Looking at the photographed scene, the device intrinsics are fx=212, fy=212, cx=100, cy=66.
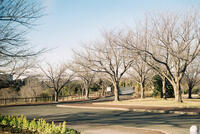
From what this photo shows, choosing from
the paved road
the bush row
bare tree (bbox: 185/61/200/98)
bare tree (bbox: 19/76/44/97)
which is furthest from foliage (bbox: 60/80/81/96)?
the bush row

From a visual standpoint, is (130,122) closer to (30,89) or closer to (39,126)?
(39,126)

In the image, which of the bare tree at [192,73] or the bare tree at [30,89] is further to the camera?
the bare tree at [30,89]

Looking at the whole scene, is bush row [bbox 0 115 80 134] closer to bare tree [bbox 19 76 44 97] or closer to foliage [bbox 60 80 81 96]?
bare tree [bbox 19 76 44 97]

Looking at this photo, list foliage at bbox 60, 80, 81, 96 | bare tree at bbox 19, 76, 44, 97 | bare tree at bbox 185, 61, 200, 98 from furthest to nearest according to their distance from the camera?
foliage at bbox 60, 80, 81, 96
bare tree at bbox 19, 76, 44, 97
bare tree at bbox 185, 61, 200, 98

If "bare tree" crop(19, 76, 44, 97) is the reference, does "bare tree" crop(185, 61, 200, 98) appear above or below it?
above

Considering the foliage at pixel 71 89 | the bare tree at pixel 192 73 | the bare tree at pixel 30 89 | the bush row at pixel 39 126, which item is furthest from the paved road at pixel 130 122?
the foliage at pixel 71 89

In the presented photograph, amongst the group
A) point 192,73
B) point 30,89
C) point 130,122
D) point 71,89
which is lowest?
point 130,122

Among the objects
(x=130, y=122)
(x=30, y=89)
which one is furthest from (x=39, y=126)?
(x=30, y=89)

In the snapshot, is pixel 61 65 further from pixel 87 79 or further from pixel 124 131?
pixel 124 131

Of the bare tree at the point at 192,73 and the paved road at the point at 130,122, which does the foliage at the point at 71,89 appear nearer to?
the bare tree at the point at 192,73

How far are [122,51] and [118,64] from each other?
1913 millimetres

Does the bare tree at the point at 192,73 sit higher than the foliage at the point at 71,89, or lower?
higher

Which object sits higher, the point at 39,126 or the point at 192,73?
the point at 192,73

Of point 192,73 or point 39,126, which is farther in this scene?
point 192,73
